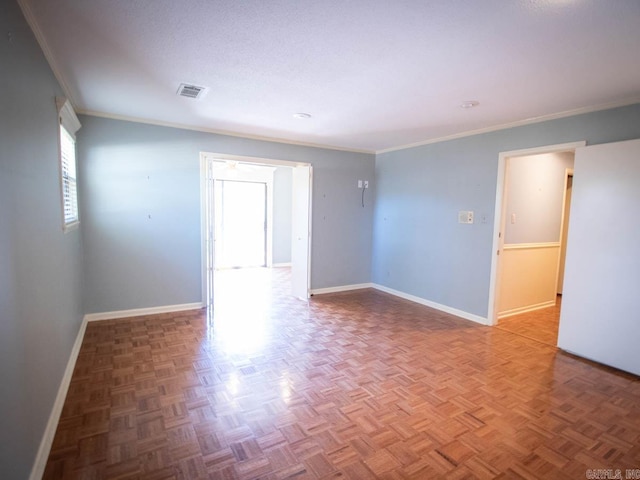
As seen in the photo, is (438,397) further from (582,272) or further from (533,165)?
(533,165)

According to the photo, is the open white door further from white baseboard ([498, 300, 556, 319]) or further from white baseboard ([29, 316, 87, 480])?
white baseboard ([29, 316, 87, 480])

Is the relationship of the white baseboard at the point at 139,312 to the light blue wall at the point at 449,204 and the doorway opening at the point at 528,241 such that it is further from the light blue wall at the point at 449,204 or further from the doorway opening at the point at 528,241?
the doorway opening at the point at 528,241

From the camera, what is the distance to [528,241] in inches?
181

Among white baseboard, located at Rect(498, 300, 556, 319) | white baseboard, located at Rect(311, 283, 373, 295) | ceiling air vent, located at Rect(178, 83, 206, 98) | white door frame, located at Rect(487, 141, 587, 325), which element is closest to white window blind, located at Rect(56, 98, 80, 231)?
ceiling air vent, located at Rect(178, 83, 206, 98)

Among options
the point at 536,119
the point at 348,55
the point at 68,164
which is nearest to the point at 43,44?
the point at 68,164

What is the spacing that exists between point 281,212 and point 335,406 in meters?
6.31

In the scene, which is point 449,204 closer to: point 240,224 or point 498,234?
point 498,234

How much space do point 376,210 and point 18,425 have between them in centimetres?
526

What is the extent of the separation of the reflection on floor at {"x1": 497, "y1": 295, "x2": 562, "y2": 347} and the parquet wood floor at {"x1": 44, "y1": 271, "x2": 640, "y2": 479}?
228 mm

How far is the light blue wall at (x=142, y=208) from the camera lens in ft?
12.6

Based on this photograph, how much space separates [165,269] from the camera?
4.28m

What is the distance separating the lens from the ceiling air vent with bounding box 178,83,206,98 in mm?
2887

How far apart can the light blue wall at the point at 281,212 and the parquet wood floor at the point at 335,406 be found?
445 cm

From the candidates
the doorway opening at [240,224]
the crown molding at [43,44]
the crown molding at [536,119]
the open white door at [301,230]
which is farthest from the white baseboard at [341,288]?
the crown molding at [43,44]
